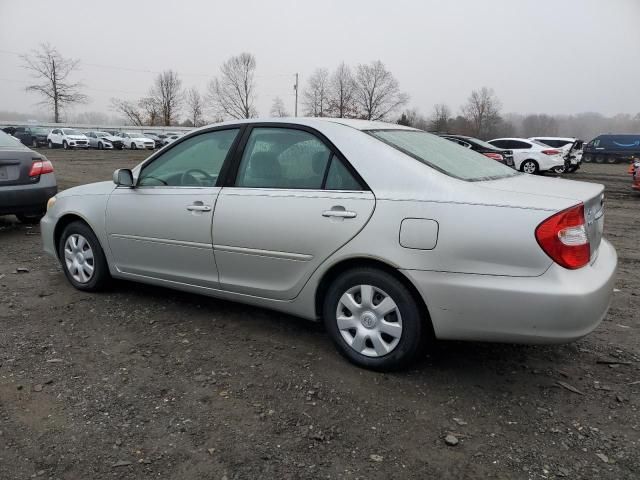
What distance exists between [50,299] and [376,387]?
2976 millimetres

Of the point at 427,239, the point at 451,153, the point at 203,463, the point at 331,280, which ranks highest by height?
the point at 451,153

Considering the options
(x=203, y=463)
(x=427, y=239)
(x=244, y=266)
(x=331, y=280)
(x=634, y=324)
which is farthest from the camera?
(x=634, y=324)

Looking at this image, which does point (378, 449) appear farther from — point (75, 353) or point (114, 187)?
point (114, 187)

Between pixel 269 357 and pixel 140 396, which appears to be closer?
pixel 140 396

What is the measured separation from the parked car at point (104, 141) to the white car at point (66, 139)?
127 cm

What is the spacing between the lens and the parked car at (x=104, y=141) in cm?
4031

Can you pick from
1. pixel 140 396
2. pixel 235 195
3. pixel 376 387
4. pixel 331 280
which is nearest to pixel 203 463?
pixel 140 396

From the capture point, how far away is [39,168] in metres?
6.78

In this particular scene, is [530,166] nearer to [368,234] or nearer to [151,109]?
[368,234]

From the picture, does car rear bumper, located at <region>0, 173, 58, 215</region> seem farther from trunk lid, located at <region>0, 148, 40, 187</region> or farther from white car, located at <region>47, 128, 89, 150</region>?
white car, located at <region>47, 128, 89, 150</region>

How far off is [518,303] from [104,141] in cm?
4266

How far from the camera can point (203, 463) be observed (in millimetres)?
2275

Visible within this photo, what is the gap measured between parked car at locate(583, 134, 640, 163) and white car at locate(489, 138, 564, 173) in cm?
1512

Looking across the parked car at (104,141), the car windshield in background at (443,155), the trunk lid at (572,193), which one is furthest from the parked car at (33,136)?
the trunk lid at (572,193)
